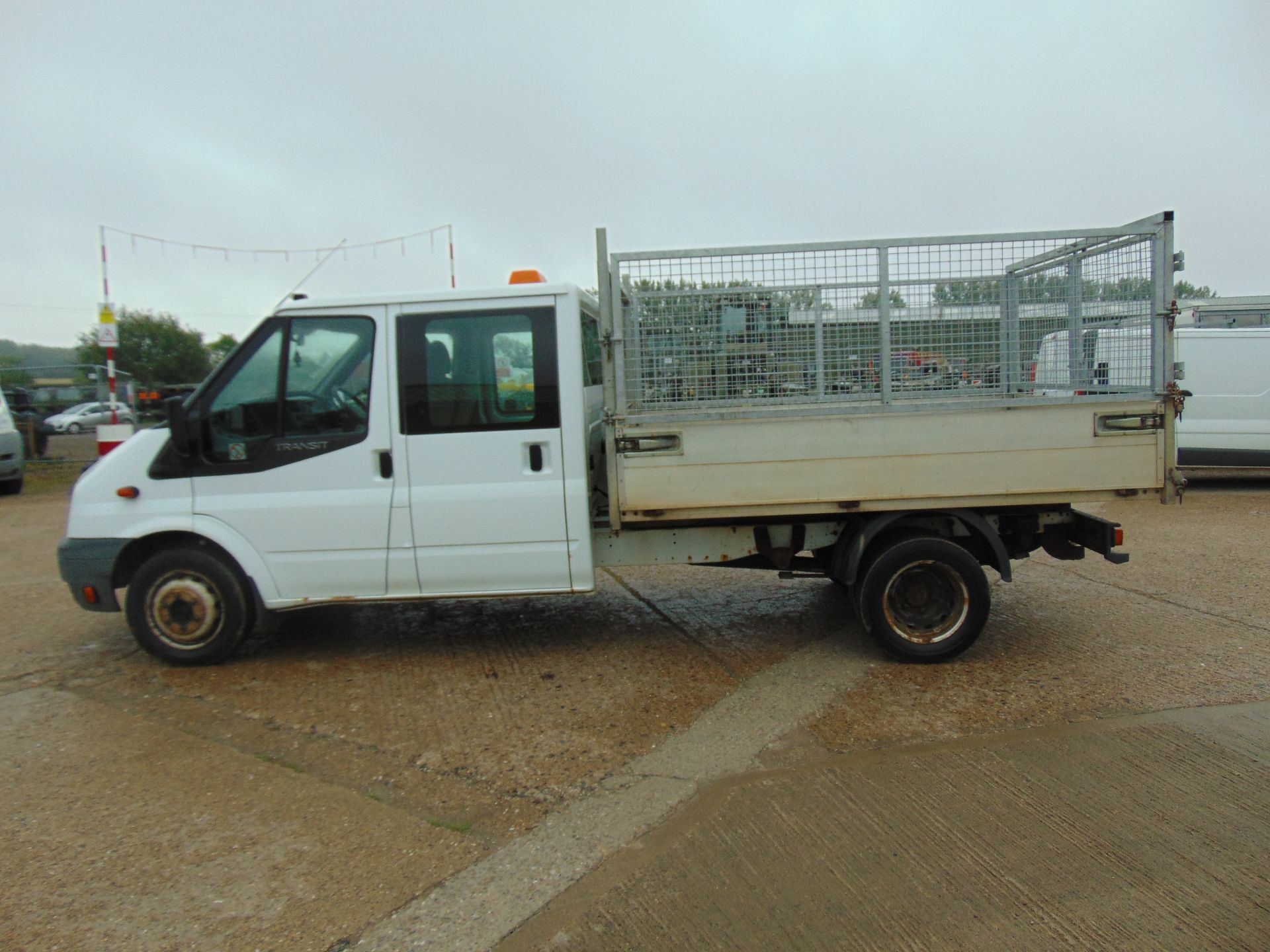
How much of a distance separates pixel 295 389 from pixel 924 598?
3824 mm

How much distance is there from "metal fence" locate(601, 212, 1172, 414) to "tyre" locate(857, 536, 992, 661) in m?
0.88

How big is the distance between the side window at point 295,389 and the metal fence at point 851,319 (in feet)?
4.82

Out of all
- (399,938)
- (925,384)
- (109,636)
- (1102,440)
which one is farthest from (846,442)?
(109,636)

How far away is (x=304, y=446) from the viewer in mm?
5051

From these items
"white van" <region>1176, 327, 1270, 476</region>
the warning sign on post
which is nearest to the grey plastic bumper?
the warning sign on post

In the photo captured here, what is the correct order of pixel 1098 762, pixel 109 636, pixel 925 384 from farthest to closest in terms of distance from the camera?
pixel 109 636, pixel 925 384, pixel 1098 762

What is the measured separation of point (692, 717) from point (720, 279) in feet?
7.88

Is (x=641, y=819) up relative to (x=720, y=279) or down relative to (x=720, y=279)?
down

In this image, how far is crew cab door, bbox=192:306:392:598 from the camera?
504 cm

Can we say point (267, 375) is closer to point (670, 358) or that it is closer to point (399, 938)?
point (670, 358)

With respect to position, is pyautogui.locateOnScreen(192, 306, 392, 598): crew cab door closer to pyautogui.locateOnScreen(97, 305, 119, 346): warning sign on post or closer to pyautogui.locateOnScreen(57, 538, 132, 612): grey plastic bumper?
pyautogui.locateOnScreen(57, 538, 132, 612): grey plastic bumper

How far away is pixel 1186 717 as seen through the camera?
4.39 m

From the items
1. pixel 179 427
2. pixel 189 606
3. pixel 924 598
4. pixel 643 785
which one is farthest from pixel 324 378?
pixel 924 598

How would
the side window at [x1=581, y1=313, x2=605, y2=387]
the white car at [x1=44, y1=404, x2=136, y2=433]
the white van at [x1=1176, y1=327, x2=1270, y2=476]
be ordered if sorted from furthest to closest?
1. the white car at [x1=44, y1=404, x2=136, y2=433]
2. the white van at [x1=1176, y1=327, x2=1270, y2=476]
3. the side window at [x1=581, y1=313, x2=605, y2=387]
